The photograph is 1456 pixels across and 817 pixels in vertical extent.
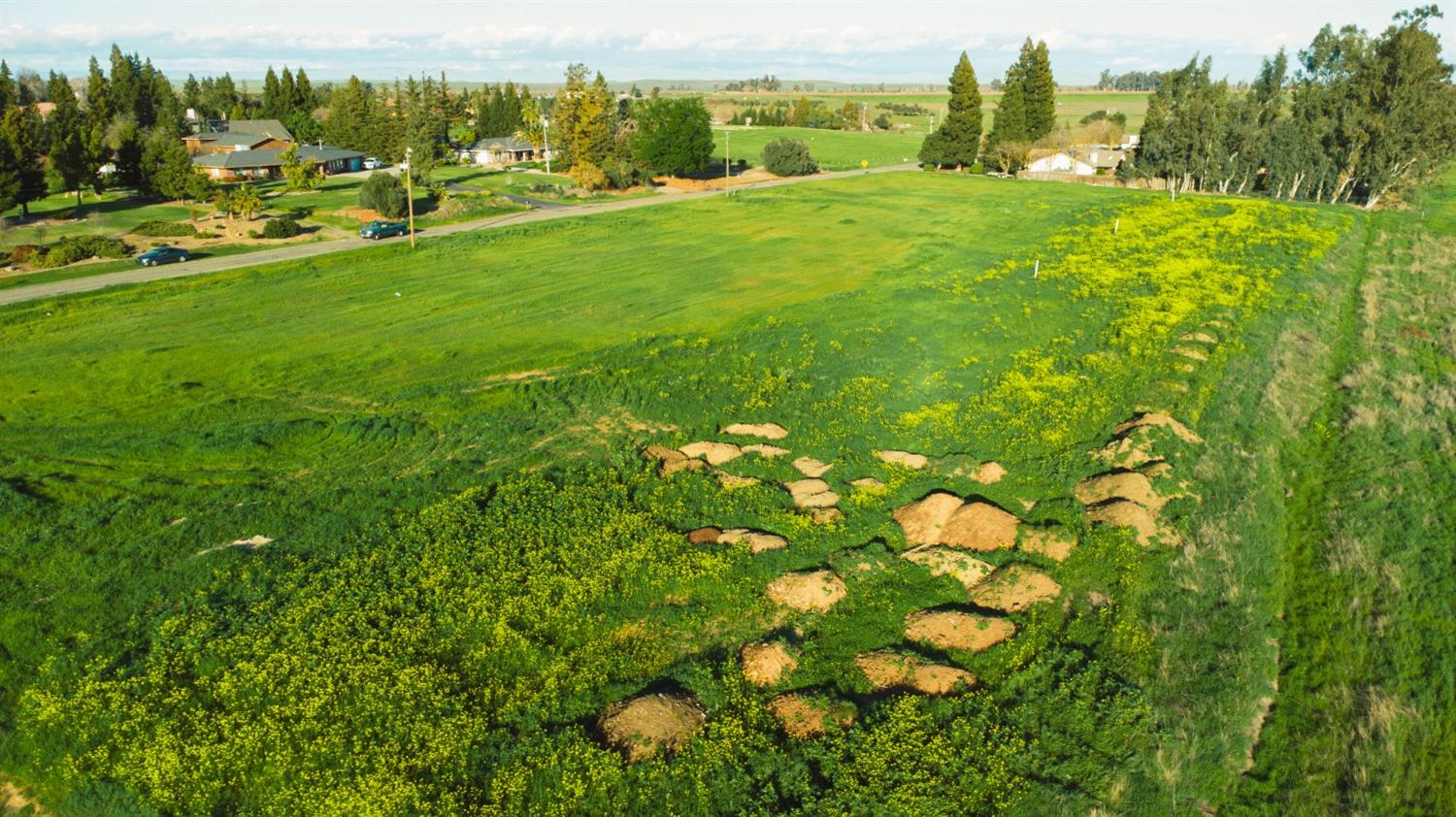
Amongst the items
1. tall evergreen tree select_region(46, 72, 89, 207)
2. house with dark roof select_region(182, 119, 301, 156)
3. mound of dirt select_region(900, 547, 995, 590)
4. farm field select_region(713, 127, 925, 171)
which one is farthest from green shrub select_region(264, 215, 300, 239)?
mound of dirt select_region(900, 547, 995, 590)

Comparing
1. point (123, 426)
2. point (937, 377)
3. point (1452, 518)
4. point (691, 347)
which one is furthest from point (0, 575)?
point (1452, 518)

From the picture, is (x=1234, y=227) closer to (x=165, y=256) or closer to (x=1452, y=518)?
(x=1452, y=518)

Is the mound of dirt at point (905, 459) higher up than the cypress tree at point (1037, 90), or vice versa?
the cypress tree at point (1037, 90)

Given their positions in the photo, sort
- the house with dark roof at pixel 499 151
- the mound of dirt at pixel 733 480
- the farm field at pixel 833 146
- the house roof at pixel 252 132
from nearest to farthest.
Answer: the mound of dirt at pixel 733 480 → the house roof at pixel 252 132 → the house with dark roof at pixel 499 151 → the farm field at pixel 833 146

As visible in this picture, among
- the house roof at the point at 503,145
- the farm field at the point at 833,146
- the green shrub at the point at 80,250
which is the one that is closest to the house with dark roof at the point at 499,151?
the house roof at the point at 503,145

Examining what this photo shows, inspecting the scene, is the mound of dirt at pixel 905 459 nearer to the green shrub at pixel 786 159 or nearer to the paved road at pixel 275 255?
the paved road at pixel 275 255

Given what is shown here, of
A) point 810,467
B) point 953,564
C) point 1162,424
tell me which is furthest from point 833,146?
point 953,564
